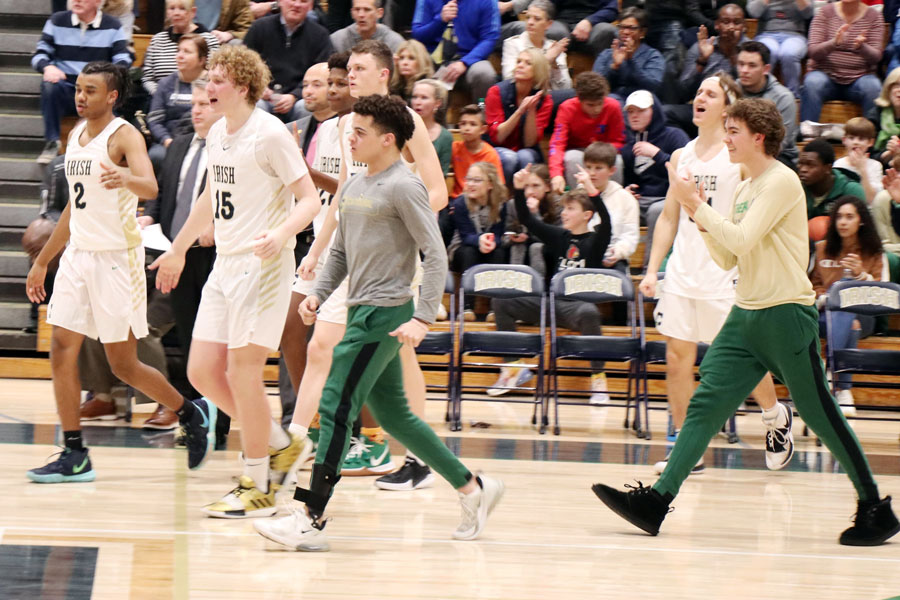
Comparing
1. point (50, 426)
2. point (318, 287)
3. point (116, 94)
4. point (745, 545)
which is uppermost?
point (116, 94)

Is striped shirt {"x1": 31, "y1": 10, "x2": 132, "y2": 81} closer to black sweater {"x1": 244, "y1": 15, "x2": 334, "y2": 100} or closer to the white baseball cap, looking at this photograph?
black sweater {"x1": 244, "y1": 15, "x2": 334, "y2": 100}

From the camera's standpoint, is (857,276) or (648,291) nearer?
(648,291)

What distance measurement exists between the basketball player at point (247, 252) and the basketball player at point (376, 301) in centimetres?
40

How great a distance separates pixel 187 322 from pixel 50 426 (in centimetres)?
101

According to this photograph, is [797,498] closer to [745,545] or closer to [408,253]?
[745,545]

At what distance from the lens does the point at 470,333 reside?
8133 millimetres

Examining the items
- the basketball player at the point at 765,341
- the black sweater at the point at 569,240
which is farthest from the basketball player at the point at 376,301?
the black sweater at the point at 569,240

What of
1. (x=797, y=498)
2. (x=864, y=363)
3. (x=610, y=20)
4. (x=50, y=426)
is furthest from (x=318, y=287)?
(x=610, y=20)

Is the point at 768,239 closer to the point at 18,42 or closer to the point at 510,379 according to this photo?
the point at 510,379

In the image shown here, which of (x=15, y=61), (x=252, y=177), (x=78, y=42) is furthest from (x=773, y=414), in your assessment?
(x=15, y=61)

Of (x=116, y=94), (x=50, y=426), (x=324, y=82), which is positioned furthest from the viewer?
(x=50, y=426)

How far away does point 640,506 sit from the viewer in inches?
195

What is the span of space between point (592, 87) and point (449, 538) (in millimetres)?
5579

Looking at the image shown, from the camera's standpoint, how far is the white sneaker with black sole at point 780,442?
20.4ft
